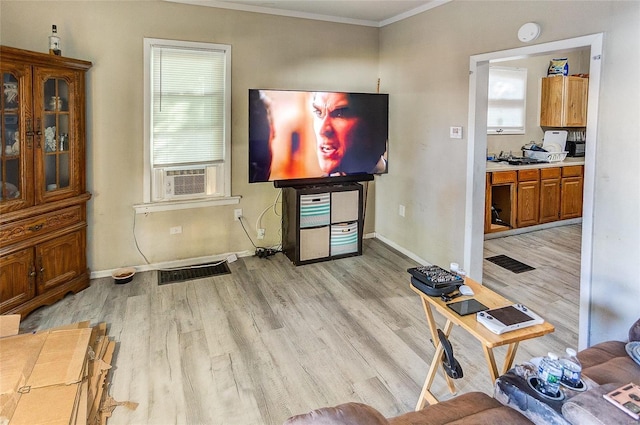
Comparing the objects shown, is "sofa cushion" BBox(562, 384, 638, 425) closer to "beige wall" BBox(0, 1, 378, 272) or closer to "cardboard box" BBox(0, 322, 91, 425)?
"cardboard box" BBox(0, 322, 91, 425)

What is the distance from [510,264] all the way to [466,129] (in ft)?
5.39

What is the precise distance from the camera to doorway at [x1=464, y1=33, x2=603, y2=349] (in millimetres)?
2525

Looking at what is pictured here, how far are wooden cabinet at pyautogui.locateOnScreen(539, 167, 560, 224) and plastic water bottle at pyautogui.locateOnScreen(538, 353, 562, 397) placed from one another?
4537mm

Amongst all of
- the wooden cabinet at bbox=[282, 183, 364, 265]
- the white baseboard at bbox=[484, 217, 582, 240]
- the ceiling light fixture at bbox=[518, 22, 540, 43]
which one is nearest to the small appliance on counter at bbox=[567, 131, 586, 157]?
the white baseboard at bbox=[484, 217, 582, 240]

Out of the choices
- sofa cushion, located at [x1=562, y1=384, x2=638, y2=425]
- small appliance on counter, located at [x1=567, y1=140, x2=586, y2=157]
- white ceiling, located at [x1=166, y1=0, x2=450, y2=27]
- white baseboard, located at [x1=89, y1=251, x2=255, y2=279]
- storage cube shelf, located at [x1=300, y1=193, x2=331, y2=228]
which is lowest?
white baseboard, located at [x1=89, y1=251, x2=255, y2=279]

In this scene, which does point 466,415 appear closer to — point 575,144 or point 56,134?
point 56,134

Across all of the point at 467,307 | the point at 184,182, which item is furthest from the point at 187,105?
the point at 467,307

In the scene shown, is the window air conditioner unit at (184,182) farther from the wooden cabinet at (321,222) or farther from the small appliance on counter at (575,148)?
the small appliance on counter at (575,148)

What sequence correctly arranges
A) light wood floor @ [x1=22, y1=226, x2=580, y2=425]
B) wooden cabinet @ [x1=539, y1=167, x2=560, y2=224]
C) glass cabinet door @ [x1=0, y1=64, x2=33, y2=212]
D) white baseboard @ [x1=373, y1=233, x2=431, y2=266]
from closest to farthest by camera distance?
light wood floor @ [x1=22, y1=226, x2=580, y2=425]
glass cabinet door @ [x1=0, y1=64, x2=33, y2=212]
white baseboard @ [x1=373, y1=233, x2=431, y2=266]
wooden cabinet @ [x1=539, y1=167, x2=560, y2=224]

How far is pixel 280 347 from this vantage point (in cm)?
276

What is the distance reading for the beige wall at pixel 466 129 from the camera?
2.39m

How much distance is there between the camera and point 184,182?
406 cm

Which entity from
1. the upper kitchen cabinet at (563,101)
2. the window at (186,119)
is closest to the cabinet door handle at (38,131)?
the window at (186,119)

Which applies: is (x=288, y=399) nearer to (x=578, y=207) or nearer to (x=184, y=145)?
(x=184, y=145)
